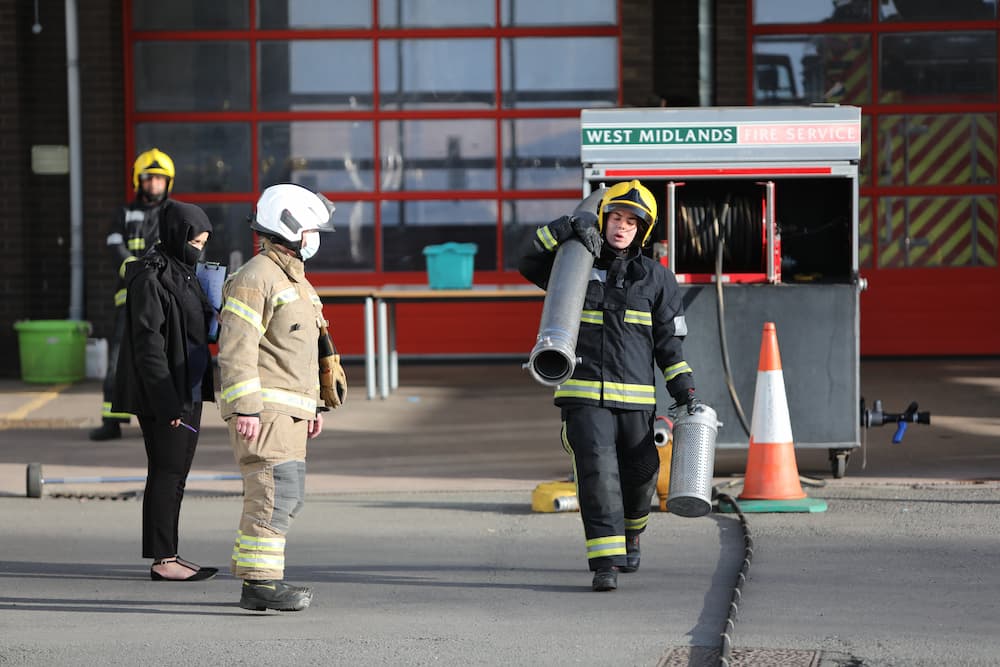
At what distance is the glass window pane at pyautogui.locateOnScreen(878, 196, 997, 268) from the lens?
16.7 meters

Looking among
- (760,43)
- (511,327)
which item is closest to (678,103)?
(760,43)

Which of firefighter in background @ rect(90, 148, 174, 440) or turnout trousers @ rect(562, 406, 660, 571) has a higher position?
firefighter in background @ rect(90, 148, 174, 440)

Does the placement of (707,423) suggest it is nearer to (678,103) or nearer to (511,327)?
(678,103)

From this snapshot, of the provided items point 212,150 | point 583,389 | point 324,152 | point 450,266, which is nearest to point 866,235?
point 450,266

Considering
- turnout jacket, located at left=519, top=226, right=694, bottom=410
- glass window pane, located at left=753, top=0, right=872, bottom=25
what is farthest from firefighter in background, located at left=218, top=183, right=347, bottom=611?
glass window pane, located at left=753, top=0, right=872, bottom=25

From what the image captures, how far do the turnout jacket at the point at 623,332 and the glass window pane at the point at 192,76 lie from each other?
1039cm

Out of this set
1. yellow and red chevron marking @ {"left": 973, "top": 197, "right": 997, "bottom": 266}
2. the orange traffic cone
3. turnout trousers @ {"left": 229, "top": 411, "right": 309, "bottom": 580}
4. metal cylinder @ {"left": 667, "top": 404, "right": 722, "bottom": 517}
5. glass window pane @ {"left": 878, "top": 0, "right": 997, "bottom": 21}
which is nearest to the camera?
turnout trousers @ {"left": 229, "top": 411, "right": 309, "bottom": 580}

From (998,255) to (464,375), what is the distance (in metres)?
5.38

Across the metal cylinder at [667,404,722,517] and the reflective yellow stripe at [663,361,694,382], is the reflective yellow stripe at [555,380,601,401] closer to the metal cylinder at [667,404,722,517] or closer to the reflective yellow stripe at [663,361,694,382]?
the reflective yellow stripe at [663,361,694,382]

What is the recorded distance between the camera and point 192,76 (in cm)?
1703

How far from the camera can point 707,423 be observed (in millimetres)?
7293

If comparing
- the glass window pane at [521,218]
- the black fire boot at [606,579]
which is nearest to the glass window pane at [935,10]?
the glass window pane at [521,218]

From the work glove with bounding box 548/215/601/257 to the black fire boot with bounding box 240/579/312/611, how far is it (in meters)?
1.78

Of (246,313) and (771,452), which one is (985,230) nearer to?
(771,452)
